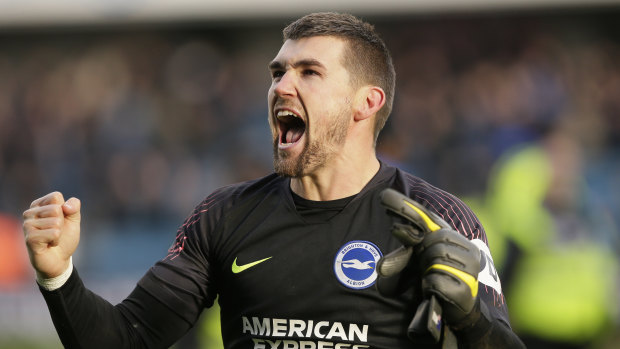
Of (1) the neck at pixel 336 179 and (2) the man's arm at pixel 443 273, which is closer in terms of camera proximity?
(2) the man's arm at pixel 443 273

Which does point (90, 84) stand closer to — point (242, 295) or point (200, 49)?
point (200, 49)

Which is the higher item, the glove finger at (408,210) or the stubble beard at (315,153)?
the stubble beard at (315,153)

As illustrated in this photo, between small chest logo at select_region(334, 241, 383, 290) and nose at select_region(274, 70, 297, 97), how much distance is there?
2.20ft

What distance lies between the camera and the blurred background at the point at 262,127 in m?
6.91

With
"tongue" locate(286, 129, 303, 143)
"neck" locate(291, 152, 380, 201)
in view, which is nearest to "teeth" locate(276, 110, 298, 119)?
"tongue" locate(286, 129, 303, 143)

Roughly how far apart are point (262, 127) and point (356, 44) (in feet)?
22.6

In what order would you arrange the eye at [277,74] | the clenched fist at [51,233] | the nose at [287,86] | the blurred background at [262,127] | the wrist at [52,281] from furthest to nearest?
the blurred background at [262,127] < the eye at [277,74] < the nose at [287,86] < the wrist at [52,281] < the clenched fist at [51,233]

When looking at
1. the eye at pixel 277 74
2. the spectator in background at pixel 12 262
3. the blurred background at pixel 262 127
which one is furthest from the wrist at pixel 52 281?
the spectator in background at pixel 12 262

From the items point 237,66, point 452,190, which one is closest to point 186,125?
point 237,66

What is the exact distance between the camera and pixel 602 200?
8461 millimetres

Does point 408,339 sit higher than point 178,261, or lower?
lower

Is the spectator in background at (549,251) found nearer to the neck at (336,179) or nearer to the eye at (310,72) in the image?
the neck at (336,179)

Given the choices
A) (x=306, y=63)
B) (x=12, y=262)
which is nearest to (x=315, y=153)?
(x=306, y=63)

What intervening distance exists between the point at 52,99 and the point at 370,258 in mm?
9105
